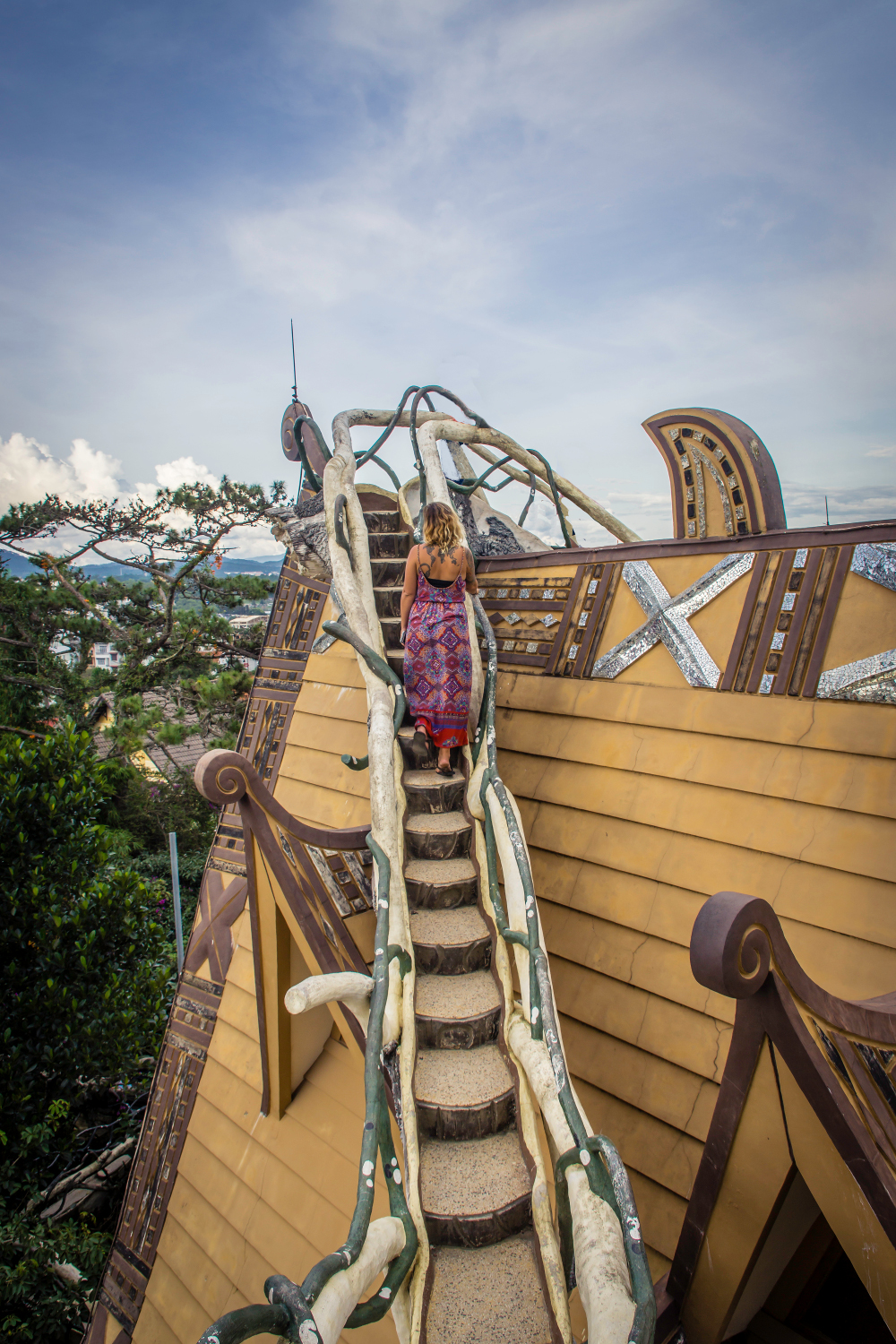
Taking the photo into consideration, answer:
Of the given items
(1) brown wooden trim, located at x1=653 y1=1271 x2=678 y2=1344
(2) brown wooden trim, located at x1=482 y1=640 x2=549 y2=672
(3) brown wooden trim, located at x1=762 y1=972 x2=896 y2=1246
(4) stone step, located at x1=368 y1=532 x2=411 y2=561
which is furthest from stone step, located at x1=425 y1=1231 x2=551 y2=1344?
(4) stone step, located at x1=368 y1=532 x2=411 y2=561

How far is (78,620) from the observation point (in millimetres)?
14664

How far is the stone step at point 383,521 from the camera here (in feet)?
14.7

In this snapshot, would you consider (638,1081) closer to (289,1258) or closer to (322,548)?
(289,1258)

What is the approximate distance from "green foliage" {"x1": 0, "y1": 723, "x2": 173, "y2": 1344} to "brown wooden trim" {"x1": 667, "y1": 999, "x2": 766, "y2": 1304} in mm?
4779

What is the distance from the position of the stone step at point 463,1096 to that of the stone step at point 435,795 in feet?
3.26

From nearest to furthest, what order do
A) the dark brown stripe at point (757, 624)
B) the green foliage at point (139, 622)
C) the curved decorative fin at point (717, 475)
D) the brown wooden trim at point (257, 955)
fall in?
the dark brown stripe at point (757, 624)
the brown wooden trim at point (257, 955)
the curved decorative fin at point (717, 475)
the green foliage at point (139, 622)

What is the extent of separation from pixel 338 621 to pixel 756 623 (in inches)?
75.6

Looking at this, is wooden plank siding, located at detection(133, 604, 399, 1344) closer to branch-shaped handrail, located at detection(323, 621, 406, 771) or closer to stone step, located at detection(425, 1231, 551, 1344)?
branch-shaped handrail, located at detection(323, 621, 406, 771)

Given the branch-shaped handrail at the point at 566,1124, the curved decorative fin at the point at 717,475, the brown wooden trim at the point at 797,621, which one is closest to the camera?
the branch-shaped handrail at the point at 566,1124

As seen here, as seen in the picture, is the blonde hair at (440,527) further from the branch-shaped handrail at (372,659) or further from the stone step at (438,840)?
the stone step at (438,840)

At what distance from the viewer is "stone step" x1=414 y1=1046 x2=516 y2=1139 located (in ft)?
6.44

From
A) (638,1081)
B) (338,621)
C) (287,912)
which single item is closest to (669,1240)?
(638,1081)

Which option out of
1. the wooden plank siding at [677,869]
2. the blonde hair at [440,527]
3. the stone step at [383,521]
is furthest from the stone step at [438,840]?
the stone step at [383,521]

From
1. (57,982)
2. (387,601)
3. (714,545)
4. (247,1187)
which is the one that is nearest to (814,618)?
(714,545)
